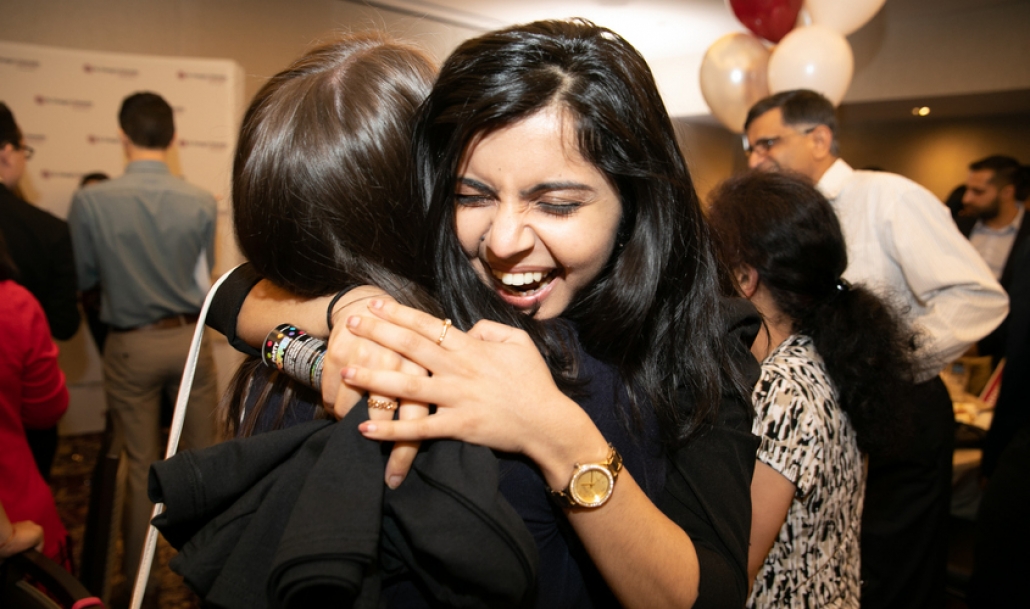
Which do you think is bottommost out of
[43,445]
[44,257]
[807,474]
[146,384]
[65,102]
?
[146,384]

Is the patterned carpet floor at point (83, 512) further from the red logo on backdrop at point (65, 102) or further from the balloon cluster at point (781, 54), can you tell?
the balloon cluster at point (781, 54)

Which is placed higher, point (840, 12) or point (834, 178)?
point (840, 12)

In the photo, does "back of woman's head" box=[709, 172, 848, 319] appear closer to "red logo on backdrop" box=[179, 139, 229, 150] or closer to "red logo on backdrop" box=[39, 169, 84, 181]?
Answer: "red logo on backdrop" box=[179, 139, 229, 150]

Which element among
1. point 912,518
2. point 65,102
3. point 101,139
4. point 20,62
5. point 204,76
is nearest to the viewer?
point 912,518

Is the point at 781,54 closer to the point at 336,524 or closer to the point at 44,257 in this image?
the point at 336,524

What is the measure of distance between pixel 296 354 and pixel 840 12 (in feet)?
12.2

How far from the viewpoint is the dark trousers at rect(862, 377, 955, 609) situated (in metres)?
2.06

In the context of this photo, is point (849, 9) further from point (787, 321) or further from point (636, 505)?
point (636, 505)

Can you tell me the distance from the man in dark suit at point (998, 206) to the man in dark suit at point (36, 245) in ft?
20.0

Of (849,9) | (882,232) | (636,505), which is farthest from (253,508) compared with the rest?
(849,9)

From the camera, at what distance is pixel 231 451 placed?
26.4 inches

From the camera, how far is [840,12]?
3.39 m

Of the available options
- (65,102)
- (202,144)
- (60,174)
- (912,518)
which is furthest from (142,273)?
(912,518)

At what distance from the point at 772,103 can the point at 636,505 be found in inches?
95.1
